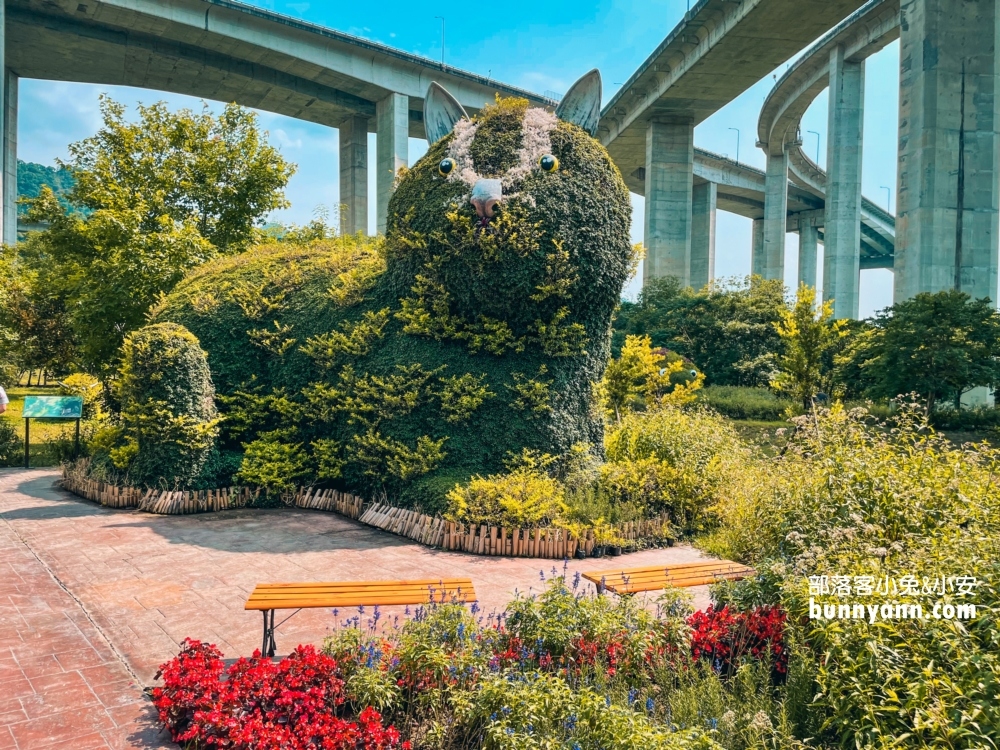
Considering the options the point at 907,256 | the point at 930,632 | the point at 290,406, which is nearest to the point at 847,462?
the point at 930,632

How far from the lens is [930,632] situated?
3.51 metres

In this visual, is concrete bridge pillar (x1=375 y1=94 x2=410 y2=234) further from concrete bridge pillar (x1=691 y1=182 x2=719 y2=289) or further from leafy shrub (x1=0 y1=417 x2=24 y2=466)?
concrete bridge pillar (x1=691 y1=182 x2=719 y2=289)

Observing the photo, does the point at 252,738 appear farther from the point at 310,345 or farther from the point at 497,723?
the point at 310,345

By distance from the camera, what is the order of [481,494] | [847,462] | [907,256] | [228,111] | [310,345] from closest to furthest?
1. [847,462]
2. [481,494]
3. [310,345]
4. [228,111]
5. [907,256]

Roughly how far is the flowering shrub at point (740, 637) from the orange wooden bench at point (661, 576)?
53 centimetres

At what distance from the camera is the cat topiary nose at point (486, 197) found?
7.98m

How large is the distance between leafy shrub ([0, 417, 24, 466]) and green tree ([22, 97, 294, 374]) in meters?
2.14

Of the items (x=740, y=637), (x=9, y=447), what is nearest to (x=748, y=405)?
(x=740, y=637)

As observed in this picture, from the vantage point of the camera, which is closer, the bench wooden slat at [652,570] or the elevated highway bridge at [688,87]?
the bench wooden slat at [652,570]

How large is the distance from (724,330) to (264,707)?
25.6 metres

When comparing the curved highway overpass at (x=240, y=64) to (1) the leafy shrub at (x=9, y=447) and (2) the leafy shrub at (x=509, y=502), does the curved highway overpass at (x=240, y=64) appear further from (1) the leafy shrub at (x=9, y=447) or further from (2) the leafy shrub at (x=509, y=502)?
(2) the leafy shrub at (x=509, y=502)

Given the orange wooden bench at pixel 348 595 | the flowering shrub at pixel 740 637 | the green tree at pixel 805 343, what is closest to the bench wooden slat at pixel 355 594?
the orange wooden bench at pixel 348 595

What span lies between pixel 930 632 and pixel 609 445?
7.09 metres

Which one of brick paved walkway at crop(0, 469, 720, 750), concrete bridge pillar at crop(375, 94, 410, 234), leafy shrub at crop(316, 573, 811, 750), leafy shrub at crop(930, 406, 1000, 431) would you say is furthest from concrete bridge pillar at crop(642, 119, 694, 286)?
leafy shrub at crop(316, 573, 811, 750)
